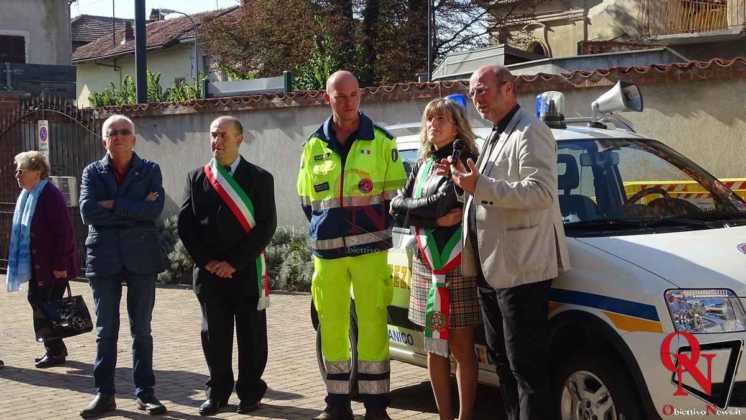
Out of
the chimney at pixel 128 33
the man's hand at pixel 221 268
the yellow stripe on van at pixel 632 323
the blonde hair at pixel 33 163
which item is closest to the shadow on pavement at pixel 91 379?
the man's hand at pixel 221 268

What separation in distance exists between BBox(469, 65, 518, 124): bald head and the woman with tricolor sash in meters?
0.45

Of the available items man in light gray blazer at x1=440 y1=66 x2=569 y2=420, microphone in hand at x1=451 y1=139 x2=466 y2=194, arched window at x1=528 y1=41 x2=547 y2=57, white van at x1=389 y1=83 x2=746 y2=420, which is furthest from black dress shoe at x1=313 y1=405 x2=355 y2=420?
arched window at x1=528 y1=41 x2=547 y2=57

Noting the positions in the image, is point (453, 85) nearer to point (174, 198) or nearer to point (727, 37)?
point (174, 198)

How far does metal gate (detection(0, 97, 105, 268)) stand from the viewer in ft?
49.0

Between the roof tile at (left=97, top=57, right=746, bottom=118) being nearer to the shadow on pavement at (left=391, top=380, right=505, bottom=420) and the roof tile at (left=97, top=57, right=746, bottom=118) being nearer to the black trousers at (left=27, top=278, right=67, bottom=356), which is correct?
the shadow on pavement at (left=391, top=380, right=505, bottom=420)

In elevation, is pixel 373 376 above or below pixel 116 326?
below

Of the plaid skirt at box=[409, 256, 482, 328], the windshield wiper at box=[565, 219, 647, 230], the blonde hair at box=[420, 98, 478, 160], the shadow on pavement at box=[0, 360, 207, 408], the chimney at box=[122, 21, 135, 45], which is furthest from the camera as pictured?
the chimney at box=[122, 21, 135, 45]

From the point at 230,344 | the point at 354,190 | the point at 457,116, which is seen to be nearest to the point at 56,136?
the point at 230,344

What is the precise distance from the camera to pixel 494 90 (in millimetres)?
4969

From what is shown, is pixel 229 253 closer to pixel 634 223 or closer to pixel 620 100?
pixel 634 223

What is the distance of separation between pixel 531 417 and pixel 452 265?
1.00 meters

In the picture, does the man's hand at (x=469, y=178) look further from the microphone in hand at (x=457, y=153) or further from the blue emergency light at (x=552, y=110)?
the blue emergency light at (x=552, y=110)

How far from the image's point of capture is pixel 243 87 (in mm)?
15227

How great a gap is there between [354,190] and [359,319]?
2.60 feet
